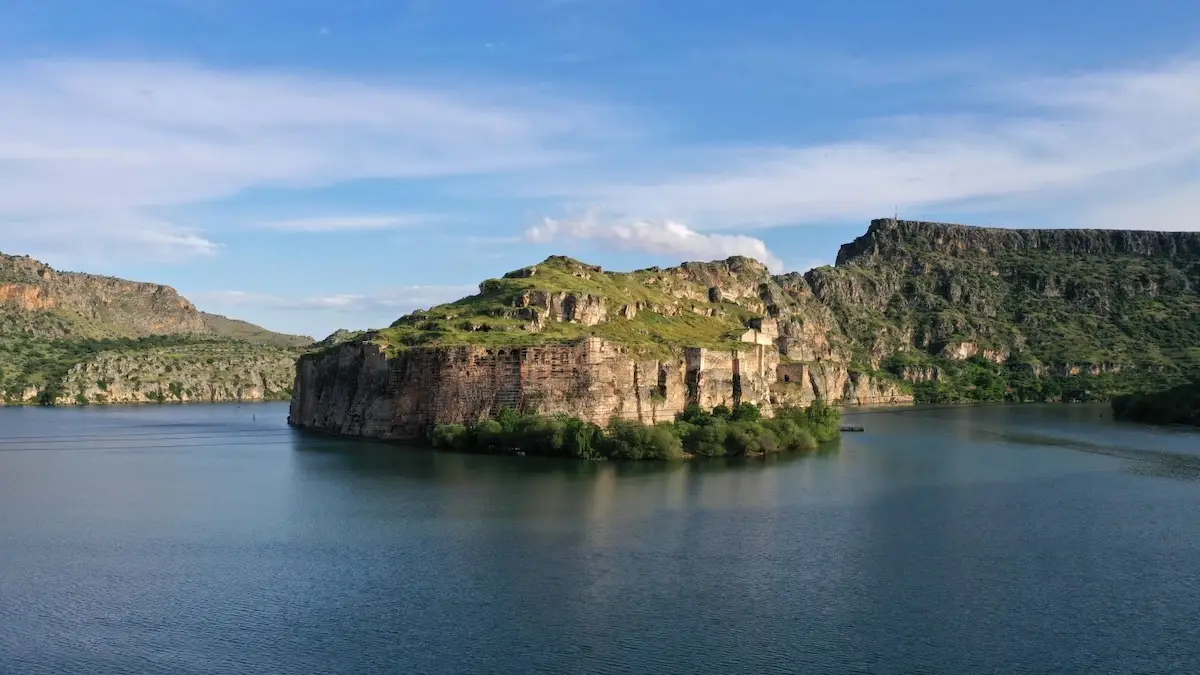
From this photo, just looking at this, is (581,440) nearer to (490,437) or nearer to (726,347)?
(490,437)

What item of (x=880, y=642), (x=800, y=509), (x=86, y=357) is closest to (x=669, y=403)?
(x=800, y=509)

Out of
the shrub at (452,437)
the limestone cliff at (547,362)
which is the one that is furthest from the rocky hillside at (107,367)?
the shrub at (452,437)

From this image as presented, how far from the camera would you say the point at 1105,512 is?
5125 centimetres

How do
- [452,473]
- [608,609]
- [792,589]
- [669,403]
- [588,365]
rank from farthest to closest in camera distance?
1. [669,403]
2. [588,365]
3. [452,473]
4. [792,589]
5. [608,609]

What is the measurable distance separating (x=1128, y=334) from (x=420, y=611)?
7084 inches

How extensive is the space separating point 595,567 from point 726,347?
59652mm

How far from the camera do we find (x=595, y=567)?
39.2m

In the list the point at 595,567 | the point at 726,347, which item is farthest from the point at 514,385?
the point at 595,567

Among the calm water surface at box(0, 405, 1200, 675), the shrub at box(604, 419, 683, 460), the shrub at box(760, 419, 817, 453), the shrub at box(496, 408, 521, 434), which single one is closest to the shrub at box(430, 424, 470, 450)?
the shrub at box(496, 408, 521, 434)

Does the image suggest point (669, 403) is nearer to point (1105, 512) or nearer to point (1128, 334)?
point (1105, 512)

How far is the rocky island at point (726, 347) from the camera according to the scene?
77438 millimetres

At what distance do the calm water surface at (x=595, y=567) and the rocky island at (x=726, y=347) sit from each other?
9.80 meters

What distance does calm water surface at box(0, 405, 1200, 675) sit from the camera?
30.1 metres

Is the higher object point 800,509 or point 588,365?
point 588,365
